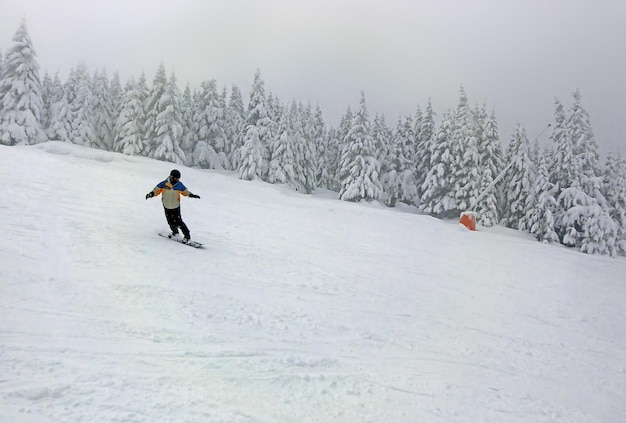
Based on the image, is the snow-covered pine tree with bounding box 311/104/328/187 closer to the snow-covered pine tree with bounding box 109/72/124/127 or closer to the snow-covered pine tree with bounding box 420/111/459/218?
the snow-covered pine tree with bounding box 420/111/459/218

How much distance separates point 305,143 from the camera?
5300 centimetres

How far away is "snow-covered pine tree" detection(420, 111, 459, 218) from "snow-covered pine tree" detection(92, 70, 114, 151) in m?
38.7

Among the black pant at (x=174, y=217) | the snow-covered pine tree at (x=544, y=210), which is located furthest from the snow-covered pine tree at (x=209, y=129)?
the black pant at (x=174, y=217)

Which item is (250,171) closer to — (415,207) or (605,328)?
(415,207)

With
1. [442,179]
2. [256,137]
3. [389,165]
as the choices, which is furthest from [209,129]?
[442,179]

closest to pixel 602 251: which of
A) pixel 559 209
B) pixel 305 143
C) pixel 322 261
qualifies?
Result: pixel 559 209

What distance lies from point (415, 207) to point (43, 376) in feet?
157

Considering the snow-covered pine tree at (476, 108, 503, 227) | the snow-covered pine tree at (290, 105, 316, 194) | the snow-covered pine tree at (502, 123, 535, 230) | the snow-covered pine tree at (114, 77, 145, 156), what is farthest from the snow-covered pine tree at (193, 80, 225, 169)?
the snow-covered pine tree at (502, 123, 535, 230)

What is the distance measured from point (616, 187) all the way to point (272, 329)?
1640 inches

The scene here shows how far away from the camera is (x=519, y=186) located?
41.8 m

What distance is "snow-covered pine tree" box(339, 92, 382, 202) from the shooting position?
4106cm

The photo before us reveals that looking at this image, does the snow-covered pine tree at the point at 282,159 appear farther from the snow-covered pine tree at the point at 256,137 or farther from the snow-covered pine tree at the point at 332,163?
the snow-covered pine tree at the point at 332,163

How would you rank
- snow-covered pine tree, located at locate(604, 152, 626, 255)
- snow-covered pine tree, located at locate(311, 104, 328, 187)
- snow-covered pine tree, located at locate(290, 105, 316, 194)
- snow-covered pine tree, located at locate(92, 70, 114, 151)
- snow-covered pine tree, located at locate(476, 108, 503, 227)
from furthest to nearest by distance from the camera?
snow-covered pine tree, located at locate(311, 104, 328, 187), snow-covered pine tree, located at locate(92, 70, 114, 151), snow-covered pine tree, located at locate(290, 105, 316, 194), snow-covered pine tree, located at locate(476, 108, 503, 227), snow-covered pine tree, located at locate(604, 152, 626, 255)

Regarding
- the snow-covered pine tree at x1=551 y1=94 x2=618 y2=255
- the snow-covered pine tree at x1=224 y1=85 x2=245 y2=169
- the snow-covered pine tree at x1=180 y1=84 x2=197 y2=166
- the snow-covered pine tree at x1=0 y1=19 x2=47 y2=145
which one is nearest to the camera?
the snow-covered pine tree at x1=551 y1=94 x2=618 y2=255
